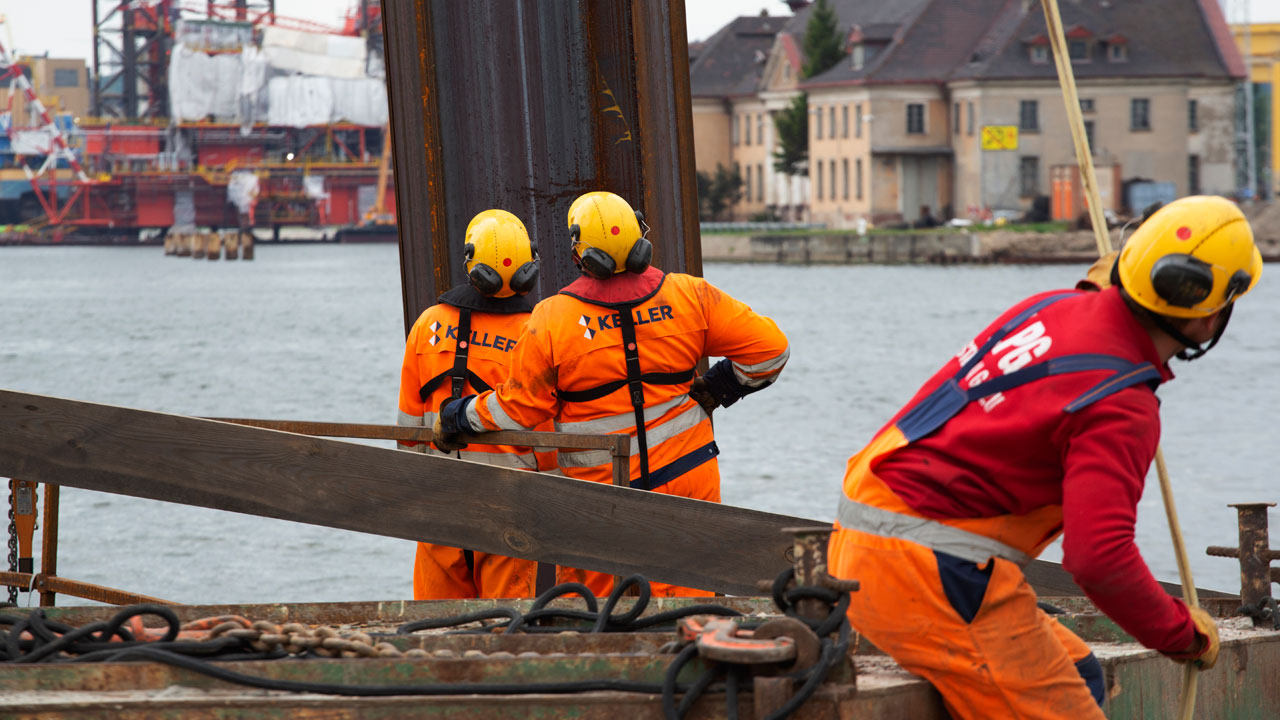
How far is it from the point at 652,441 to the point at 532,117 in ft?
5.81

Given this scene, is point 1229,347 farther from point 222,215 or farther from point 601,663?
point 222,215

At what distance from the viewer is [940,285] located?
8319 centimetres

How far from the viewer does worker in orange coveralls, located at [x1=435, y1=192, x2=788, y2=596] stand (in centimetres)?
581

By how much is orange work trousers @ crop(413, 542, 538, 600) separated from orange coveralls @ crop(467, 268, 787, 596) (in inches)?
9.0

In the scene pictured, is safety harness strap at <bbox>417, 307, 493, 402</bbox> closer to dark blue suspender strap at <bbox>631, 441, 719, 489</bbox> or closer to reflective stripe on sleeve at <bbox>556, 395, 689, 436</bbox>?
reflective stripe on sleeve at <bbox>556, 395, 689, 436</bbox>

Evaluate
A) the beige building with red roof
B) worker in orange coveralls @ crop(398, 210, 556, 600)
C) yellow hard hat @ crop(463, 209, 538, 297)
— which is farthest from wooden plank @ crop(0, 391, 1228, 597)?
the beige building with red roof

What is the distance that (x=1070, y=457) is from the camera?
3.10 meters

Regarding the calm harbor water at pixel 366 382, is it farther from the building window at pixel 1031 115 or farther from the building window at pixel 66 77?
the building window at pixel 66 77

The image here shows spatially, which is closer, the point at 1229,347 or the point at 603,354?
the point at 603,354

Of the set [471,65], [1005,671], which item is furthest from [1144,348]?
[471,65]

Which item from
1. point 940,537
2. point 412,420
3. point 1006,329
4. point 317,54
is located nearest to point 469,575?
point 412,420

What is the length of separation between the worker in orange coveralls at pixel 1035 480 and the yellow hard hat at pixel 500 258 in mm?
3059

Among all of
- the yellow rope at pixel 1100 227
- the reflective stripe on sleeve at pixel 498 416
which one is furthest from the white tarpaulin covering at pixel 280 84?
the yellow rope at pixel 1100 227

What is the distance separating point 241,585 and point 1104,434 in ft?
66.1
